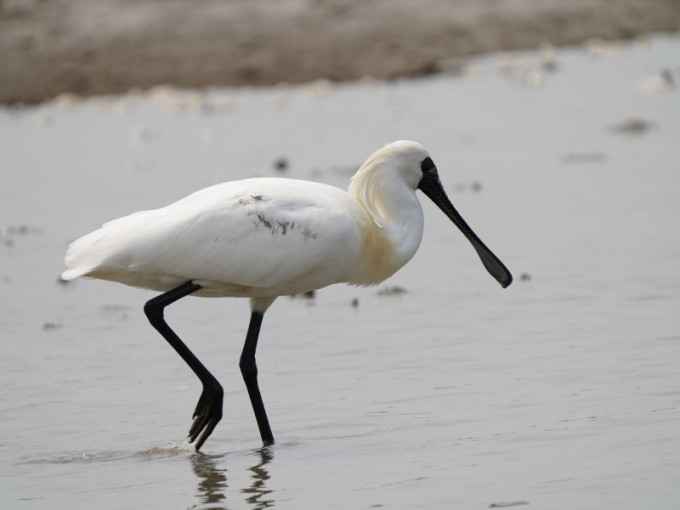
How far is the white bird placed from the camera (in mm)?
8039

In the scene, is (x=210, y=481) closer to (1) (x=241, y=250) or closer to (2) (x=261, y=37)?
(1) (x=241, y=250)

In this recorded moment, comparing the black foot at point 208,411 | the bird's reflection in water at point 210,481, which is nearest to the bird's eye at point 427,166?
the black foot at point 208,411

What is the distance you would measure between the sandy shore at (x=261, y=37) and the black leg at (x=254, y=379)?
1947 cm

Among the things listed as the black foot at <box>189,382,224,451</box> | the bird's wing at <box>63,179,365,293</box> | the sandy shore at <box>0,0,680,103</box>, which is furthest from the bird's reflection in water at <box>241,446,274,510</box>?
the sandy shore at <box>0,0,680,103</box>

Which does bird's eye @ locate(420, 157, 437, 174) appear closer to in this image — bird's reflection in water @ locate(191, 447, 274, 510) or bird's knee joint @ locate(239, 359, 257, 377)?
bird's knee joint @ locate(239, 359, 257, 377)

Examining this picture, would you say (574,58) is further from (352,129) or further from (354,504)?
(354,504)

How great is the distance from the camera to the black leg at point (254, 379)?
319 inches

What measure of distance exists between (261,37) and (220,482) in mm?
21912

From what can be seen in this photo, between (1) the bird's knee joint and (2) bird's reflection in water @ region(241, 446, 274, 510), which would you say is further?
(1) the bird's knee joint

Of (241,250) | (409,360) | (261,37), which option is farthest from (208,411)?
(261,37)

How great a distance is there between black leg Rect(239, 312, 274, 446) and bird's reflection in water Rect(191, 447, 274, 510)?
0.11 m

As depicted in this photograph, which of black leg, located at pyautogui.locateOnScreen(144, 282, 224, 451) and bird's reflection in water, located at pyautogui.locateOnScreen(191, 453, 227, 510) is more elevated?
black leg, located at pyautogui.locateOnScreen(144, 282, 224, 451)

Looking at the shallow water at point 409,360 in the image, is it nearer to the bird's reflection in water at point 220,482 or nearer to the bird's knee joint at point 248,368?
the bird's reflection in water at point 220,482

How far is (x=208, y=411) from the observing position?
817cm
